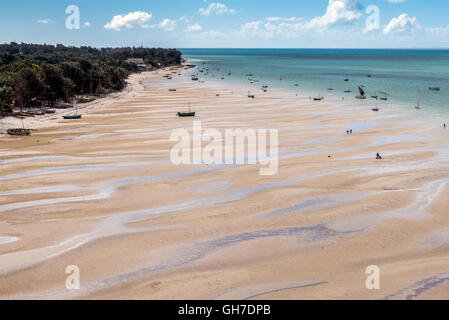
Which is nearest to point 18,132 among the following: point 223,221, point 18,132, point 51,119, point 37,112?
point 18,132

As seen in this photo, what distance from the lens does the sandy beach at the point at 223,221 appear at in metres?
15.8


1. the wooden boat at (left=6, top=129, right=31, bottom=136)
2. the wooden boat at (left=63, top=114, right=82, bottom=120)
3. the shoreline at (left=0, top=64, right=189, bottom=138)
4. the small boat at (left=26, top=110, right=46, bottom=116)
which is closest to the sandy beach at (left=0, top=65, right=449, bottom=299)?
the wooden boat at (left=6, top=129, right=31, bottom=136)

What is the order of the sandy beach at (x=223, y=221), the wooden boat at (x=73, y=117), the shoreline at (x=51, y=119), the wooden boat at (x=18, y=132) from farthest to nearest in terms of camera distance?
the wooden boat at (x=73, y=117), the shoreline at (x=51, y=119), the wooden boat at (x=18, y=132), the sandy beach at (x=223, y=221)

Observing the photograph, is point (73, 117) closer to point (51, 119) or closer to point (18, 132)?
point (51, 119)

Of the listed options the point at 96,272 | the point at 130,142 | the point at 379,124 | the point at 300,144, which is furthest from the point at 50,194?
the point at 379,124

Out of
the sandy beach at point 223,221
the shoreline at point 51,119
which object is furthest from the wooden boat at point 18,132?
the sandy beach at point 223,221

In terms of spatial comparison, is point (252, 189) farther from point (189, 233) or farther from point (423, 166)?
point (423, 166)

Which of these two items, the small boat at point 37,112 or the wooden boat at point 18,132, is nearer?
the wooden boat at point 18,132

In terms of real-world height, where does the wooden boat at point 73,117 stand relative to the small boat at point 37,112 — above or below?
below

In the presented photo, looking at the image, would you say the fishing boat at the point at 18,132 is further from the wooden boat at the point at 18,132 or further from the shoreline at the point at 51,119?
the shoreline at the point at 51,119

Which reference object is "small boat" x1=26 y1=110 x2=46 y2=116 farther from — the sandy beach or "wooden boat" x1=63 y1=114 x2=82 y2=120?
the sandy beach

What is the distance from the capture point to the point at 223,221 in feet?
71.0

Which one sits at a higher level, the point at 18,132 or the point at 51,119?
the point at 51,119
